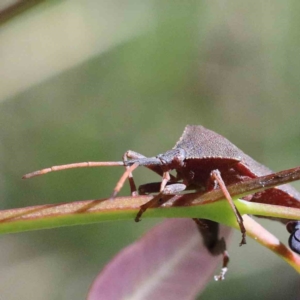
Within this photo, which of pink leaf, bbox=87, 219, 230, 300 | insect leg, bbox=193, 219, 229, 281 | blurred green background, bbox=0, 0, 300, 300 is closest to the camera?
pink leaf, bbox=87, 219, 230, 300

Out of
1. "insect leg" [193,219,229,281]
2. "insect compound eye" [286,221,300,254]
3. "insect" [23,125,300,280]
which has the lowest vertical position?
"insect compound eye" [286,221,300,254]

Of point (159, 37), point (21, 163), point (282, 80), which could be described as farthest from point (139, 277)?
point (282, 80)

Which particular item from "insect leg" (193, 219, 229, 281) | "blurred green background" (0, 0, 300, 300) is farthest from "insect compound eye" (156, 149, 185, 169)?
"blurred green background" (0, 0, 300, 300)

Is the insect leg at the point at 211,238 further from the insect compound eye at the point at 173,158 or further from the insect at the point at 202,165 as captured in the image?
the insect compound eye at the point at 173,158

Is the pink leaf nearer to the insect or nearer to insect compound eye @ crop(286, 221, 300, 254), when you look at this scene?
the insect

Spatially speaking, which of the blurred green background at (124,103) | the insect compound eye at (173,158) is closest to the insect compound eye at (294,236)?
the insect compound eye at (173,158)

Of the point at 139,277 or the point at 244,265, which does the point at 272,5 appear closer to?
the point at 244,265
